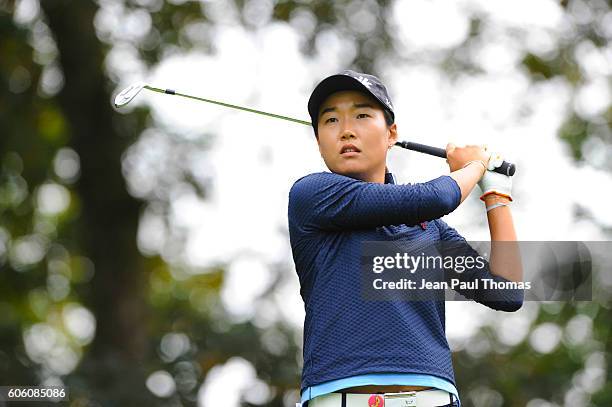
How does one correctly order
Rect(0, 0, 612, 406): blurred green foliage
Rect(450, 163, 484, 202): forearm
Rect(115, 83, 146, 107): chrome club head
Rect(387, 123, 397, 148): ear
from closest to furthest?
Rect(450, 163, 484, 202): forearm < Rect(387, 123, 397, 148): ear < Rect(115, 83, 146, 107): chrome club head < Rect(0, 0, 612, 406): blurred green foliage

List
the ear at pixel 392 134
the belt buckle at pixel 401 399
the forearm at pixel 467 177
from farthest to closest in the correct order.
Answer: the ear at pixel 392 134 < the forearm at pixel 467 177 < the belt buckle at pixel 401 399

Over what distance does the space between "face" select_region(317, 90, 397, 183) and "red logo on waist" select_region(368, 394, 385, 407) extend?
66 centimetres

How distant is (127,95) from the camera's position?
4.13 metres

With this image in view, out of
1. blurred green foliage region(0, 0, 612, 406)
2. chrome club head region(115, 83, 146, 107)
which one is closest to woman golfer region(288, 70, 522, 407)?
chrome club head region(115, 83, 146, 107)

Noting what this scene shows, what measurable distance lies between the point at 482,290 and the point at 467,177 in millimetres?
351

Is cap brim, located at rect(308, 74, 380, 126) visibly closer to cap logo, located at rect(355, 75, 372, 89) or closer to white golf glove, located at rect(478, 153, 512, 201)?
cap logo, located at rect(355, 75, 372, 89)

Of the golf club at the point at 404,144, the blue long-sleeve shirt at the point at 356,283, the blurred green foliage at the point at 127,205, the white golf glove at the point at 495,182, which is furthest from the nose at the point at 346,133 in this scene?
the blurred green foliage at the point at 127,205

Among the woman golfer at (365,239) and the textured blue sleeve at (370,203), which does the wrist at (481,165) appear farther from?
the textured blue sleeve at (370,203)

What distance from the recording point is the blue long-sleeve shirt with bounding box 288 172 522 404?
3021mm

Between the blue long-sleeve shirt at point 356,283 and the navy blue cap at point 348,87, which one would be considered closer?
the blue long-sleeve shirt at point 356,283

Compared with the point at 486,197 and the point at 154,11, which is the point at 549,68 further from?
the point at 486,197

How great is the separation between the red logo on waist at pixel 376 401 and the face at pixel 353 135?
26.2 inches

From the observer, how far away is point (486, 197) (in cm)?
334

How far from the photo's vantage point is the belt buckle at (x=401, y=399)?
9.86 ft
